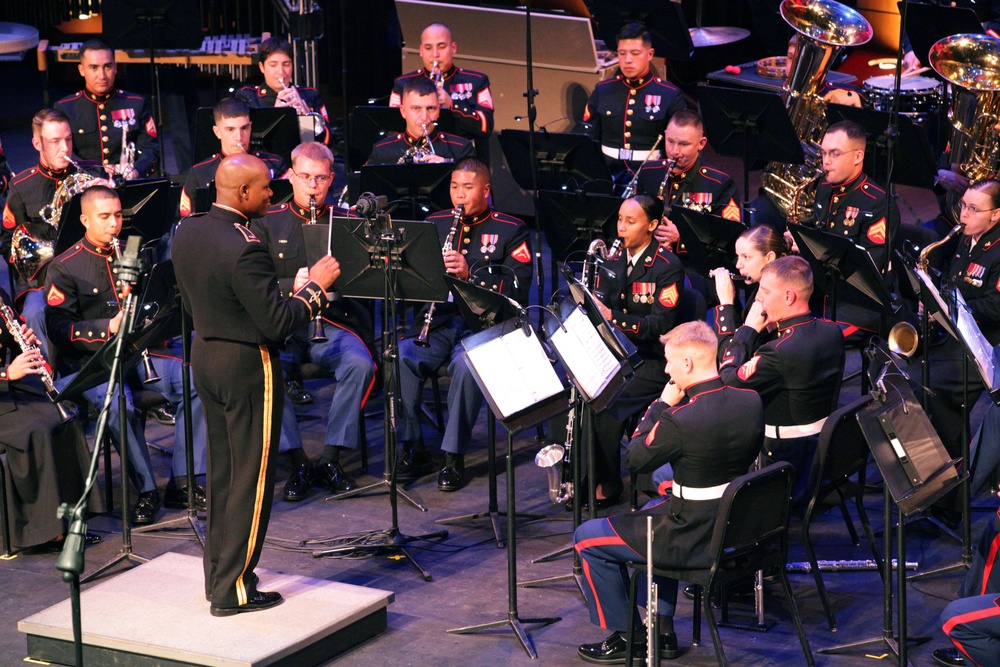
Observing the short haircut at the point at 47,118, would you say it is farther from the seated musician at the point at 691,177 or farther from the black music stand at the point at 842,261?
the black music stand at the point at 842,261

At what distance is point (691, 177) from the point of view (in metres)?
7.73

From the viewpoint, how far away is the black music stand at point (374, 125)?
8.37 metres

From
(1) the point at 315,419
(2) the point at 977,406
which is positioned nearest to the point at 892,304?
(2) the point at 977,406

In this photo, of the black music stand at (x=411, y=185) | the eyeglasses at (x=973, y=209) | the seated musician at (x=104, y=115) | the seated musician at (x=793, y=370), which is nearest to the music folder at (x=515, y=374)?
the seated musician at (x=793, y=370)

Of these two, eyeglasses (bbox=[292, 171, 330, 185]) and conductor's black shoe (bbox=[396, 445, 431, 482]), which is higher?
eyeglasses (bbox=[292, 171, 330, 185])

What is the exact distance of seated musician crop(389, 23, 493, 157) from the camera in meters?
8.73

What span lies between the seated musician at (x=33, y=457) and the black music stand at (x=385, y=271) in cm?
118

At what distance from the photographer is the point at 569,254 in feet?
23.3

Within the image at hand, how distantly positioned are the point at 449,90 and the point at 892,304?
11.7 ft

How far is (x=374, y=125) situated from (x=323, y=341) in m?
1.97

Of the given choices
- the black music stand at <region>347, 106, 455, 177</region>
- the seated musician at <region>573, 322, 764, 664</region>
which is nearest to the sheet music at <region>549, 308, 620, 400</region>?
the seated musician at <region>573, 322, 764, 664</region>

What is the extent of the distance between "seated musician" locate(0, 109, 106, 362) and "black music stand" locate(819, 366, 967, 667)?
493 centimetres

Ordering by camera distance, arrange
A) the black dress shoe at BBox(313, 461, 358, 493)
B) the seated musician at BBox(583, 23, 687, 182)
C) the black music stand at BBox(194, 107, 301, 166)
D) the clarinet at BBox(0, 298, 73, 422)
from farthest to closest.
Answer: the seated musician at BBox(583, 23, 687, 182) < the black music stand at BBox(194, 107, 301, 166) < the black dress shoe at BBox(313, 461, 358, 493) < the clarinet at BBox(0, 298, 73, 422)

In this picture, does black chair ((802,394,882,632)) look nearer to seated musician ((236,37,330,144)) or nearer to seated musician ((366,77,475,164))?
seated musician ((366,77,475,164))
